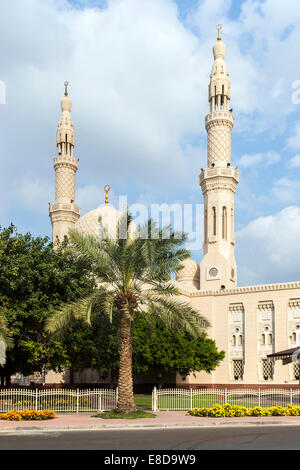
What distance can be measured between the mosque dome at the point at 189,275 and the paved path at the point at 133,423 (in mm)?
30929

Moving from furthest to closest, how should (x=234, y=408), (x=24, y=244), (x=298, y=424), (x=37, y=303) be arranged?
(x=24, y=244)
(x=37, y=303)
(x=234, y=408)
(x=298, y=424)

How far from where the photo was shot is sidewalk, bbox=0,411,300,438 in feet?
56.9

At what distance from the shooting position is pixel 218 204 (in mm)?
46906

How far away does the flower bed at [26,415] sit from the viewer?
1927 cm

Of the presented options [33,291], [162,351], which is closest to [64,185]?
[162,351]

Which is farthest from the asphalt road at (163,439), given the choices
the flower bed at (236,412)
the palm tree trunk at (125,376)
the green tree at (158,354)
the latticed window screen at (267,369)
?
the latticed window screen at (267,369)

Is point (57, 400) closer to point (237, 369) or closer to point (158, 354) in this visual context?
point (158, 354)

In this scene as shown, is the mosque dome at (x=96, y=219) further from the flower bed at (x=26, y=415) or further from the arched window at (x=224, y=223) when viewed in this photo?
the flower bed at (x=26, y=415)

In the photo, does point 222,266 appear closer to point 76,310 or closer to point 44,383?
point 44,383

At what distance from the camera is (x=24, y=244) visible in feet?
88.0

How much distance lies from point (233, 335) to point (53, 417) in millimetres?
26454

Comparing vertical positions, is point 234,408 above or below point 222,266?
below

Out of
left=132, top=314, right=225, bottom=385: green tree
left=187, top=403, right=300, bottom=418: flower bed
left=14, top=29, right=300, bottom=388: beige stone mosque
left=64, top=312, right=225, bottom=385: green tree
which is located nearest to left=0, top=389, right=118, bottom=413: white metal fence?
left=64, top=312, right=225, bottom=385: green tree
